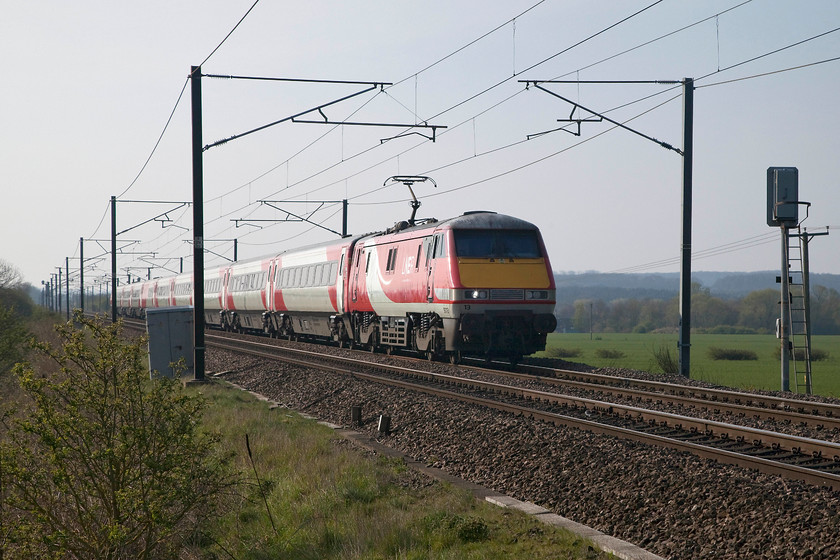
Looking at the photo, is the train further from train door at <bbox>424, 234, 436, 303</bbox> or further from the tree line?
the tree line

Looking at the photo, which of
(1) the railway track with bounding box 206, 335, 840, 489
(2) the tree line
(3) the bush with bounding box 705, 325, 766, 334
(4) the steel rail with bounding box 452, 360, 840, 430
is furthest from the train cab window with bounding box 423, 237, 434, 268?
(3) the bush with bounding box 705, 325, 766, 334

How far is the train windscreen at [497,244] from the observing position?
745 inches

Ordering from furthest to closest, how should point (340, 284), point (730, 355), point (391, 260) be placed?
1. point (730, 355)
2. point (340, 284)
3. point (391, 260)

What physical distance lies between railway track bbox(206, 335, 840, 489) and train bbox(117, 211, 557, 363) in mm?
2361

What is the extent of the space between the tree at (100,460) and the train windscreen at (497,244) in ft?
39.3

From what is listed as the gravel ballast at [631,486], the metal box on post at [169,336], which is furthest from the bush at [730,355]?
the gravel ballast at [631,486]

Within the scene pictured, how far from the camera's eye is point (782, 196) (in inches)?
699

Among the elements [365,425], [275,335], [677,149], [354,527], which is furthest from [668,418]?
[275,335]

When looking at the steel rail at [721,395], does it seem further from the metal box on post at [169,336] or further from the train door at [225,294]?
the train door at [225,294]

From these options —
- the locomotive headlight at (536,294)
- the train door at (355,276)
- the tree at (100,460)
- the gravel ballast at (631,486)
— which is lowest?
the gravel ballast at (631,486)

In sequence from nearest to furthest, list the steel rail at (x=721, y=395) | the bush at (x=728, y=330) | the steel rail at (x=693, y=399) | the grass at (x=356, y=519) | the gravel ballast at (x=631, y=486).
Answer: the gravel ballast at (x=631, y=486), the grass at (x=356, y=519), the steel rail at (x=693, y=399), the steel rail at (x=721, y=395), the bush at (x=728, y=330)

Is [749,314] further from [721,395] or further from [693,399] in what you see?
[693,399]

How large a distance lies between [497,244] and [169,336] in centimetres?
785

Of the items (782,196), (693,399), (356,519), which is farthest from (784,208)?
(356,519)
